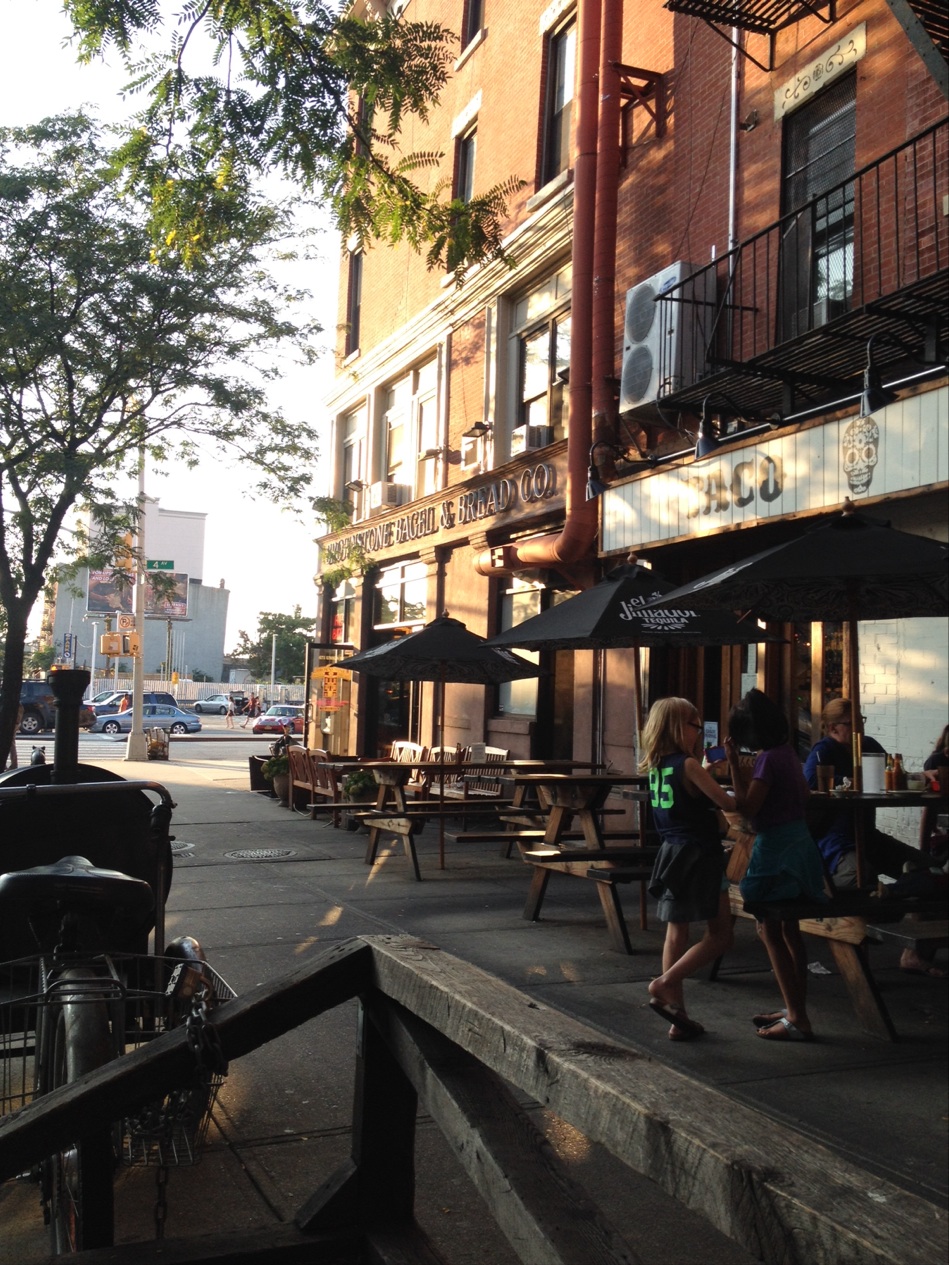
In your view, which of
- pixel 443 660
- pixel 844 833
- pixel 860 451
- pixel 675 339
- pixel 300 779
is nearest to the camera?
pixel 844 833

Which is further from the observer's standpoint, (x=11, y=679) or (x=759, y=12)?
(x=11, y=679)

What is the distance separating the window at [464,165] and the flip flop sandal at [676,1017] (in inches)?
643

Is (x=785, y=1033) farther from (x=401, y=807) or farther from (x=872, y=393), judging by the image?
(x=401, y=807)

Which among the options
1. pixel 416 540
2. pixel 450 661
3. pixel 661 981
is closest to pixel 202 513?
pixel 416 540

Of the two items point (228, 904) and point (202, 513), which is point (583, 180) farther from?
point (202, 513)

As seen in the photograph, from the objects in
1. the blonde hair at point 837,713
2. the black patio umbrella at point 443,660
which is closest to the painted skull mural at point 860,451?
the blonde hair at point 837,713

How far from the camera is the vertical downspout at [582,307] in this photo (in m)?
13.7

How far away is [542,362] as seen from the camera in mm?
16375

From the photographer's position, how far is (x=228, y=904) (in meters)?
9.28

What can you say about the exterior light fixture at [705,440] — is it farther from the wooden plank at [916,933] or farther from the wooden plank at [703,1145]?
the wooden plank at [703,1145]

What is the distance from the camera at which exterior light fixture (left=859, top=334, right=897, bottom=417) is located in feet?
30.1

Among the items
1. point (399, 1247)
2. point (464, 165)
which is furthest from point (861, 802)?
point (464, 165)

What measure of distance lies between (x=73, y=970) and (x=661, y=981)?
3138 mm

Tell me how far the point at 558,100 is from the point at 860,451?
361 inches
